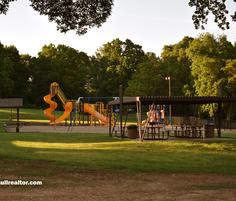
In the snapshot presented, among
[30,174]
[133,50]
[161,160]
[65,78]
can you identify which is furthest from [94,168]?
[133,50]

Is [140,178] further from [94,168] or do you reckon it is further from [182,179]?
[94,168]

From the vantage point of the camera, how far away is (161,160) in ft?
53.4

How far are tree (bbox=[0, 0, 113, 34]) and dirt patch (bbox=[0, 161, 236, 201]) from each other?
5.73m

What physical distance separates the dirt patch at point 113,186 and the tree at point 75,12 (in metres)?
5.73

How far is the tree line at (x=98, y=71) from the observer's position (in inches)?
2709

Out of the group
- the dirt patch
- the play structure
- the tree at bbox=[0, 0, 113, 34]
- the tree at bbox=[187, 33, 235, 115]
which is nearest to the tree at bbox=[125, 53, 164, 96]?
the tree at bbox=[187, 33, 235, 115]

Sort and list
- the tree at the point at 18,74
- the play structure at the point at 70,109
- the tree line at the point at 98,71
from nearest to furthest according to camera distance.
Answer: the play structure at the point at 70,109 < the tree line at the point at 98,71 < the tree at the point at 18,74

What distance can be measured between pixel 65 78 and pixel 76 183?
75.4 metres

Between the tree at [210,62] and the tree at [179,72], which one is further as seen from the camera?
the tree at [179,72]

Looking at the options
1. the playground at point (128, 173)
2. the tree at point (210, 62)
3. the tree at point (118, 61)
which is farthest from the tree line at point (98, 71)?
the playground at point (128, 173)

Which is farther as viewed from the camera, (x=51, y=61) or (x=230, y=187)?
(x=51, y=61)

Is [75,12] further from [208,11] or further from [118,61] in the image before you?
[118,61]

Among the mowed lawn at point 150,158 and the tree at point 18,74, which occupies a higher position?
the tree at point 18,74

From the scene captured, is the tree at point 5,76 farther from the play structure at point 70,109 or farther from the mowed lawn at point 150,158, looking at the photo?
the mowed lawn at point 150,158
